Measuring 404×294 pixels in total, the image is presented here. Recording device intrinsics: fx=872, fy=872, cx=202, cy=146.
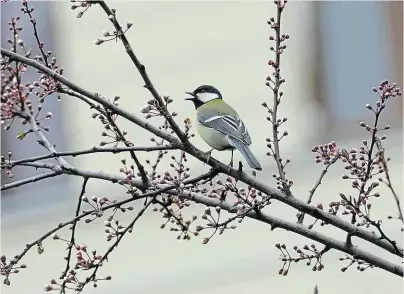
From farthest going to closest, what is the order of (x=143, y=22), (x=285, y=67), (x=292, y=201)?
(x=143, y=22), (x=285, y=67), (x=292, y=201)

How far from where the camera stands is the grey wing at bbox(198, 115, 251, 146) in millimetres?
3404

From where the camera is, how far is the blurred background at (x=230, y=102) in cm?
555

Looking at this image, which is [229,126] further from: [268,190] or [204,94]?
[268,190]

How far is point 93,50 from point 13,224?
1.40m

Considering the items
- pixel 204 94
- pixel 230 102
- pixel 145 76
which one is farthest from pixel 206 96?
pixel 145 76

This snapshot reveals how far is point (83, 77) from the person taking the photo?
6.22 meters

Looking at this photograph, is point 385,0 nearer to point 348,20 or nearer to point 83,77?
point 348,20

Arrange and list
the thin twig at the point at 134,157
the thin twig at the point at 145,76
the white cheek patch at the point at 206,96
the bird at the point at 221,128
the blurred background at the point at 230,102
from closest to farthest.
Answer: the thin twig at the point at 145,76 < the thin twig at the point at 134,157 < the bird at the point at 221,128 < the white cheek patch at the point at 206,96 < the blurred background at the point at 230,102

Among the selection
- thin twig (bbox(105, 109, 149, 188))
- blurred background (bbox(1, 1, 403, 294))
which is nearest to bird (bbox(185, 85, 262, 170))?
thin twig (bbox(105, 109, 149, 188))

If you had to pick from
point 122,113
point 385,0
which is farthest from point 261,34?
point 122,113

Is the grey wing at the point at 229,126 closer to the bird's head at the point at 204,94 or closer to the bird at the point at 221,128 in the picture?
the bird at the point at 221,128

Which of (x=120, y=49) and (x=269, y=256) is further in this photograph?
(x=120, y=49)

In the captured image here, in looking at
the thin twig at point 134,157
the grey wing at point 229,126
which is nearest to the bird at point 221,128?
the grey wing at point 229,126

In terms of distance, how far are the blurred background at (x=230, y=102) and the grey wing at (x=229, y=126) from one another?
1847 mm
